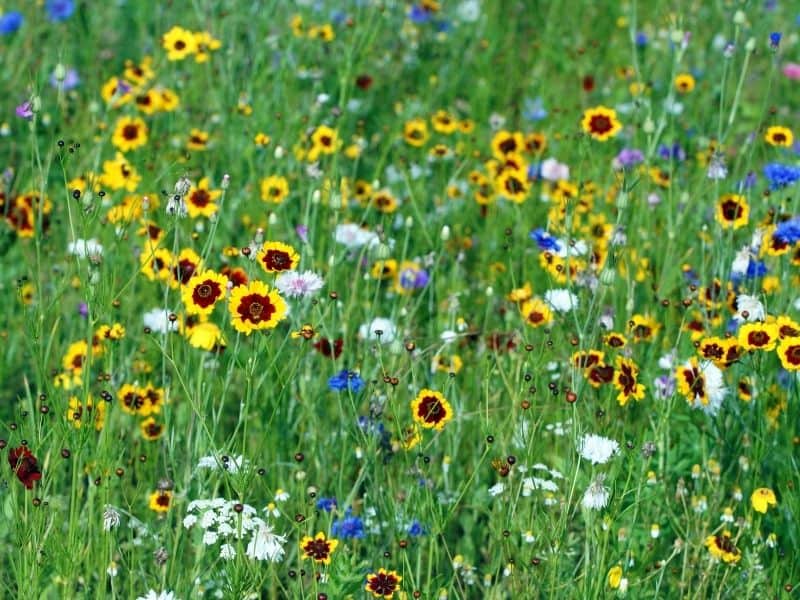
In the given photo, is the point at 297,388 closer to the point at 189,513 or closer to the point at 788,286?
the point at 189,513

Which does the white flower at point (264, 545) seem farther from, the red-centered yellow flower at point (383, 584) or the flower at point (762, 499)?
the flower at point (762, 499)

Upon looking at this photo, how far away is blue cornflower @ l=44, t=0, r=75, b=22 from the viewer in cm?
461

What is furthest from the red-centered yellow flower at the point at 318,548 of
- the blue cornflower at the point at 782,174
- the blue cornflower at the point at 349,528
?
the blue cornflower at the point at 782,174

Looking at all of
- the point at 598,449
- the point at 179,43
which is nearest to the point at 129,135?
the point at 179,43

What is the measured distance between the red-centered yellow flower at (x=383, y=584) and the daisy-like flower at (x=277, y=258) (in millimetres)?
551

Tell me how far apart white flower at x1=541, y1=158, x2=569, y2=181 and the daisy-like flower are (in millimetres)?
1638

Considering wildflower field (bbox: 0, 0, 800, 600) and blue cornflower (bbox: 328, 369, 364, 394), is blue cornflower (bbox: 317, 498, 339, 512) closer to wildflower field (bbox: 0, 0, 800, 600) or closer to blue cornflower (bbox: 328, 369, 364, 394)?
wildflower field (bbox: 0, 0, 800, 600)

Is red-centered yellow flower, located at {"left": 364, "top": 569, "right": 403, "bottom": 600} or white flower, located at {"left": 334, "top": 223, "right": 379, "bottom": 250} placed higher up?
white flower, located at {"left": 334, "top": 223, "right": 379, "bottom": 250}

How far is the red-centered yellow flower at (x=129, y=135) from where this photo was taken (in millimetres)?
3406

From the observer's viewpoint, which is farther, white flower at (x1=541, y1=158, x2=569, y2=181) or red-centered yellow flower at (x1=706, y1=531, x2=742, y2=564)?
white flower at (x1=541, y1=158, x2=569, y2=181)

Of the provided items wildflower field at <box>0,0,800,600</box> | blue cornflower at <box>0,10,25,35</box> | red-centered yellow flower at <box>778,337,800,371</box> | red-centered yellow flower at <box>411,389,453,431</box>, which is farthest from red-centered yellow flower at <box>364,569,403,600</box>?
blue cornflower at <box>0,10,25,35</box>

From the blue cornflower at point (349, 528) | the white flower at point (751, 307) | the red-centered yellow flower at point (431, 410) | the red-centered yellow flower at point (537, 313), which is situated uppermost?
the white flower at point (751, 307)

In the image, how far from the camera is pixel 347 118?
4.21 metres

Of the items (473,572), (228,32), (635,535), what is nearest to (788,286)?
(635,535)
